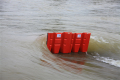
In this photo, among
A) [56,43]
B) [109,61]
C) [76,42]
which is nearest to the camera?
[109,61]

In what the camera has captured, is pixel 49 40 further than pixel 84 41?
No

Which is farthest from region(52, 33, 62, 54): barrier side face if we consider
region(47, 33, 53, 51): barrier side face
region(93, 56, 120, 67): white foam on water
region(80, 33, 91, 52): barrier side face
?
region(93, 56, 120, 67): white foam on water

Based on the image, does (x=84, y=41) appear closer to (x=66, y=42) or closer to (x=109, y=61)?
(x=66, y=42)

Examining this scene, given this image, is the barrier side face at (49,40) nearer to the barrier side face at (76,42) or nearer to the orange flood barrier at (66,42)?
the orange flood barrier at (66,42)

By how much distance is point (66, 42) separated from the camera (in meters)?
8.23

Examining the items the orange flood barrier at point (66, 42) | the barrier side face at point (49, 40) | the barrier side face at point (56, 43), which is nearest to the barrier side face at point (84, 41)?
the orange flood barrier at point (66, 42)

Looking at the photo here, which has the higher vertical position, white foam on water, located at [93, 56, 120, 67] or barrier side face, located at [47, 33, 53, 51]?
barrier side face, located at [47, 33, 53, 51]

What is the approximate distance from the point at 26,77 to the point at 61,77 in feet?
3.91

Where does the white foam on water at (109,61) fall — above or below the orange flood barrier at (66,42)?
below

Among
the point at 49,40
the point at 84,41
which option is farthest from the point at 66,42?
the point at 84,41

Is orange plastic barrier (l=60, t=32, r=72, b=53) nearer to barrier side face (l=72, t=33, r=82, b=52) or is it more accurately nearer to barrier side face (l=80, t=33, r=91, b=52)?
barrier side face (l=72, t=33, r=82, b=52)

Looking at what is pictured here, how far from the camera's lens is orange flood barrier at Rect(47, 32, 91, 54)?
8.01 meters

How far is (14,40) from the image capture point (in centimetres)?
937

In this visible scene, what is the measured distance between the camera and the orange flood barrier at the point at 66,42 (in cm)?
801
